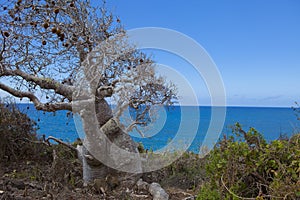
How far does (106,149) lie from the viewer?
15.2 feet

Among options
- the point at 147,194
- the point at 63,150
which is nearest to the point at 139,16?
the point at 147,194

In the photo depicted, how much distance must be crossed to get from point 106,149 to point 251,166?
2.49 metres

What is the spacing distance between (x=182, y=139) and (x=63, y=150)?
2314 mm

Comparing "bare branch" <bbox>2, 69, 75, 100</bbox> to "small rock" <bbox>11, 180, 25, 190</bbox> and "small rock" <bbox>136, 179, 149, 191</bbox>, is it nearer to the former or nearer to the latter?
"small rock" <bbox>11, 180, 25, 190</bbox>

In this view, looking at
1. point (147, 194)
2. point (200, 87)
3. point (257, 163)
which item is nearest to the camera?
point (257, 163)

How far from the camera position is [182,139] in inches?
223

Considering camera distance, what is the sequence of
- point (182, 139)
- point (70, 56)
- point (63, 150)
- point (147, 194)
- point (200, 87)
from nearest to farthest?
point (200, 87)
point (147, 194)
point (70, 56)
point (182, 139)
point (63, 150)

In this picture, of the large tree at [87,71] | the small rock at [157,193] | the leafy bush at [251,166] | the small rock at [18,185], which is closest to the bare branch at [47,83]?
the large tree at [87,71]

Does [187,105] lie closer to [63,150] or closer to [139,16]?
[139,16]

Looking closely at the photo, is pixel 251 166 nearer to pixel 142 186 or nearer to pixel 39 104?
pixel 142 186

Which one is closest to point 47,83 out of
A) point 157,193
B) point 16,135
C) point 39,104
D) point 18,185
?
point 39,104

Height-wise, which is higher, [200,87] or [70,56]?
[70,56]

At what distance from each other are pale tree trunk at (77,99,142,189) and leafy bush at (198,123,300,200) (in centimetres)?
204

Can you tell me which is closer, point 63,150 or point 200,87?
point 200,87
